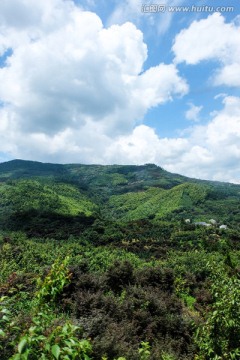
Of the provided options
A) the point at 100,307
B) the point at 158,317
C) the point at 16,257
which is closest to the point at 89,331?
the point at 100,307

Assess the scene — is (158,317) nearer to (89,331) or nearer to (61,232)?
(89,331)

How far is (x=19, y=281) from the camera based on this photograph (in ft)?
32.0

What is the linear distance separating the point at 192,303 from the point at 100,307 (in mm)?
6345

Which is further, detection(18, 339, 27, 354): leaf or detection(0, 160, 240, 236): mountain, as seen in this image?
detection(0, 160, 240, 236): mountain

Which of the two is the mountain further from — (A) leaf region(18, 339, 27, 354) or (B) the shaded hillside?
(A) leaf region(18, 339, 27, 354)

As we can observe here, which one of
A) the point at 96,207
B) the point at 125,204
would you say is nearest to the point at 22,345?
the point at 96,207

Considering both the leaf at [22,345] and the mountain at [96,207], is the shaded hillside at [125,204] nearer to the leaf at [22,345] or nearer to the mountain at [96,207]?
the mountain at [96,207]

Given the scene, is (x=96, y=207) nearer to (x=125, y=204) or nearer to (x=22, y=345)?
(x=125, y=204)

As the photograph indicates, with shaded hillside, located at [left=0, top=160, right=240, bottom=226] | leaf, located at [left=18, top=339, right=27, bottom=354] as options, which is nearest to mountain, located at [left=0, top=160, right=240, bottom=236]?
shaded hillside, located at [left=0, top=160, right=240, bottom=226]

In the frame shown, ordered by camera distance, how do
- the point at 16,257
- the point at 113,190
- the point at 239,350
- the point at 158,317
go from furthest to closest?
the point at 113,190
the point at 16,257
the point at 158,317
the point at 239,350

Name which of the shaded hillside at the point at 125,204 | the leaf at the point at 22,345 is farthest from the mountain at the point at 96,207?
the leaf at the point at 22,345

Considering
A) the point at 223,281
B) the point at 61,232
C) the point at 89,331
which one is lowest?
the point at 61,232

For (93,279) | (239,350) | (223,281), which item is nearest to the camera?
(239,350)

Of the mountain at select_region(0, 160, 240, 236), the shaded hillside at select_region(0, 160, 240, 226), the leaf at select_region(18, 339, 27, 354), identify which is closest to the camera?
the leaf at select_region(18, 339, 27, 354)
